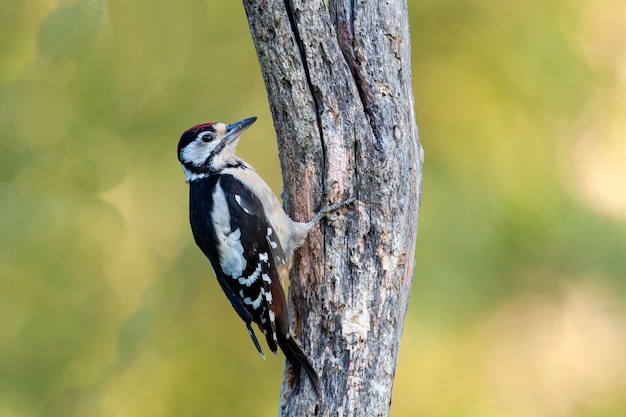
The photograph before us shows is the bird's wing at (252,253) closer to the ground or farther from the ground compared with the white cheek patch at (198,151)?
closer to the ground

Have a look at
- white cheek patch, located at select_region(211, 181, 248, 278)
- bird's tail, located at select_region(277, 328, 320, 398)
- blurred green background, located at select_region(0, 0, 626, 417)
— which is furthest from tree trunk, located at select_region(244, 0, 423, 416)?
blurred green background, located at select_region(0, 0, 626, 417)

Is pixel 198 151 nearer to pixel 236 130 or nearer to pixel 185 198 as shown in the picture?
pixel 236 130

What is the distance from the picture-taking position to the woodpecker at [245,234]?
99.5 inches

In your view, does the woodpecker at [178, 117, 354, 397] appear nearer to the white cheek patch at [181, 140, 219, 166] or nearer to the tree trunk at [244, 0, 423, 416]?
the white cheek patch at [181, 140, 219, 166]

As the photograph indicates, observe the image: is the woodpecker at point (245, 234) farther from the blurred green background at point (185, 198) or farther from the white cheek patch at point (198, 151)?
the blurred green background at point (185, 198)

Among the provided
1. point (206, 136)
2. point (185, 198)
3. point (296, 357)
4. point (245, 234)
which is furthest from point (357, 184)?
point (185, 198)

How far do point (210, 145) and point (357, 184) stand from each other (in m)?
0.73

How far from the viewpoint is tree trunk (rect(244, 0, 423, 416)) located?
2.36 meters

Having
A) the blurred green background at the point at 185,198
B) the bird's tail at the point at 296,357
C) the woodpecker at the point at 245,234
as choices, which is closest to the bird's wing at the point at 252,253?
the woodpecker at the point at 245,234
